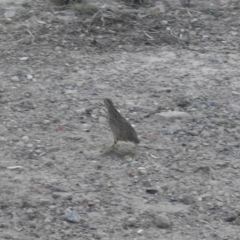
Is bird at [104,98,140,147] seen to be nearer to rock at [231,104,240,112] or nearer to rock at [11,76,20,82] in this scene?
rock at [231,104,240,112]

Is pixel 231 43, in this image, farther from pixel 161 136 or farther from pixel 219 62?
pixel 161 136

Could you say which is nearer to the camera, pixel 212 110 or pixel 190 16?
pixel 212 110

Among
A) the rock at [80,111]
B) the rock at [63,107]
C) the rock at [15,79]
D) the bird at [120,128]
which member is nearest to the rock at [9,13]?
the rock at [15,79]

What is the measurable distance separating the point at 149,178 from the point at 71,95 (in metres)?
1.41

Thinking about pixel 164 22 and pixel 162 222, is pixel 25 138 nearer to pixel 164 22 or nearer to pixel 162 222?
pixel 162 222

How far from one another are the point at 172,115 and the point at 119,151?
74cm

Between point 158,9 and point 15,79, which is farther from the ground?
point 158,9

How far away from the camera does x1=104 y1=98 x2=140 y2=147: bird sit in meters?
6.26

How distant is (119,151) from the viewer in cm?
623

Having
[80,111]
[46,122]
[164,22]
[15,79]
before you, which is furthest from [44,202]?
[164,22]

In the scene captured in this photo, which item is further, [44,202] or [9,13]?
[9,13]

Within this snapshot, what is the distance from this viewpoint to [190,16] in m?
8.67

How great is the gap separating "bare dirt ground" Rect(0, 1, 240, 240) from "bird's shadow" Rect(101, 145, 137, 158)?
0.4 inches

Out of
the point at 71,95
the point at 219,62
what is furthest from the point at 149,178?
the point at 219,62
